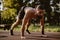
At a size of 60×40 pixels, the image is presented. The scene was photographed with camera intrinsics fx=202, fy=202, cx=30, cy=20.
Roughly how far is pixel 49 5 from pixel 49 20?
2.03ft

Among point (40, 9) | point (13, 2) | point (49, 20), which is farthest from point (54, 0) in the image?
point (40, 9)

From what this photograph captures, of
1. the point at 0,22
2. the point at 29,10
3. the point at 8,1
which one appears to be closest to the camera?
the point at 29,10

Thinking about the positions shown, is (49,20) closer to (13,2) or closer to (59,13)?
(59,13)

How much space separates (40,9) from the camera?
152 inches

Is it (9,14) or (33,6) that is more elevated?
(33,6)

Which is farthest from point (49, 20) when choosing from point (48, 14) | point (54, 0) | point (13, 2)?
point (13, 2)

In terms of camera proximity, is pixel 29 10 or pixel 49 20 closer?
pixel 29 10

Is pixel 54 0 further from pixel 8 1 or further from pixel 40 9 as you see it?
pixel 40 9

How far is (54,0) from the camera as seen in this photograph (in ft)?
26.3

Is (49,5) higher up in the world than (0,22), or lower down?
higher up

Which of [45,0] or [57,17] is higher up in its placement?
[45,0]

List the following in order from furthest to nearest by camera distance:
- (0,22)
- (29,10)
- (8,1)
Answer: (0,22)
(8,1)
(29,10)

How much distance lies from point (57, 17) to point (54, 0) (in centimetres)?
69

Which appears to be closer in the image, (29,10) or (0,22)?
(29,10)
